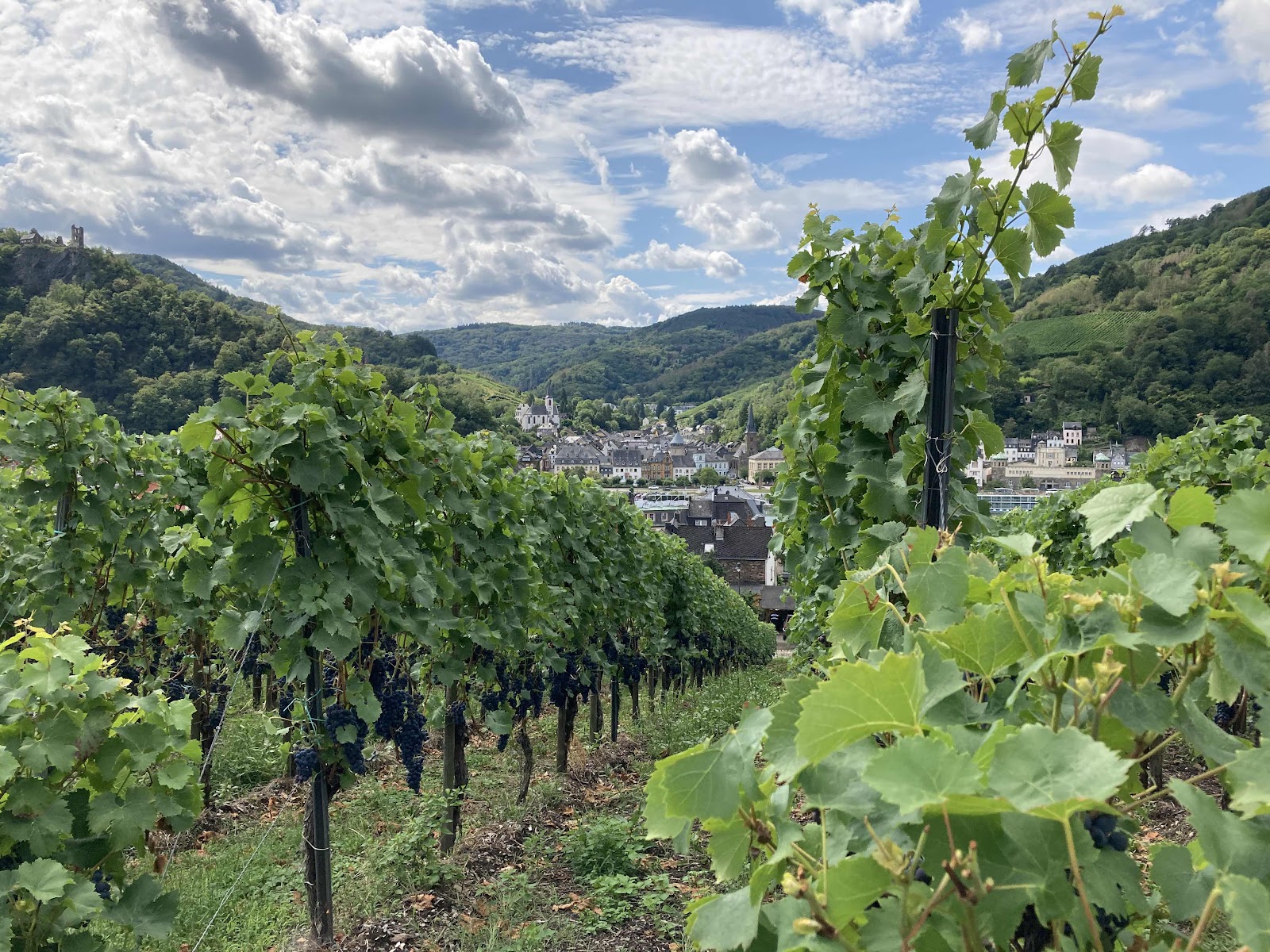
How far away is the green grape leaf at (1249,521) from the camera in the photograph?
2.59 ft

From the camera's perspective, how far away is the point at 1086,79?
233 centimetres

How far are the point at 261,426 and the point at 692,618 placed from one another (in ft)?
37.4

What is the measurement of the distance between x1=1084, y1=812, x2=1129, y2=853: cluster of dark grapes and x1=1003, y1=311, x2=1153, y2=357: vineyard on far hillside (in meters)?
99.0

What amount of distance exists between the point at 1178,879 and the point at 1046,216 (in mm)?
2327

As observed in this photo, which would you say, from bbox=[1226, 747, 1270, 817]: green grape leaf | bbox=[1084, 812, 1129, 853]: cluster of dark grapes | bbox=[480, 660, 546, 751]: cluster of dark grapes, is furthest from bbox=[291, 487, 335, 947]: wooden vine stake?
bbox=[1226, 747, 1270, 817]: green grape leaf

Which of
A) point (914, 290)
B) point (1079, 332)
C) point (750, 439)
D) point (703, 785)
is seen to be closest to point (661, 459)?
point (750, 439)

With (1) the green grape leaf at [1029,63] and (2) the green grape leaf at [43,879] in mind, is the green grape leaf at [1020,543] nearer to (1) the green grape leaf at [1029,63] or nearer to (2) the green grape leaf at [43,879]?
(1) the green grape leaf at [1029,63]

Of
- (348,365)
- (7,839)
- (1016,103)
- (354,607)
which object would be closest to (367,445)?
(348,365)

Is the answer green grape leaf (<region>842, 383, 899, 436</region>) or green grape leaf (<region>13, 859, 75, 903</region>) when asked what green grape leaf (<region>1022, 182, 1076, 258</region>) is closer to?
green grape leaf (<region>842, 383, 899, 436</region>)

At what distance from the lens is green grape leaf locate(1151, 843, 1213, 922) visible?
0.75 meters

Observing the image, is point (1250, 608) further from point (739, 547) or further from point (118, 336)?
point (118, 336)

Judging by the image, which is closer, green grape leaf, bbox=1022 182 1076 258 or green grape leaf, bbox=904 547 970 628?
green grape leaf, bbox=904 547 970 628

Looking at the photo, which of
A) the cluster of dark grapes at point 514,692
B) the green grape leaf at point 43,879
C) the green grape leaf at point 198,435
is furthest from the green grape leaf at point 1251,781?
the cluster of dark grapes at point 514,692

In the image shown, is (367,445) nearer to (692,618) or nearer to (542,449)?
(692,618)
